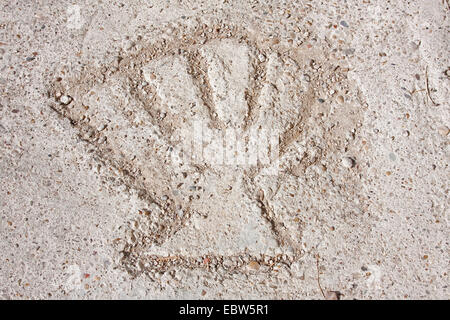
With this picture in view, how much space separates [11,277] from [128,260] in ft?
1.75

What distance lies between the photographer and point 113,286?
2.00 meters

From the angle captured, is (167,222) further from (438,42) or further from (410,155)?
(438,42)

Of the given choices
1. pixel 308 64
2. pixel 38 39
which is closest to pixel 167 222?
pixel 308 64

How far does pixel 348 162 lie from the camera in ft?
7.09

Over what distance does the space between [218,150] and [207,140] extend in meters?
0.07

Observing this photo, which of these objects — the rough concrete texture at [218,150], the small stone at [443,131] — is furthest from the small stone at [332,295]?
the small stone at [443,131]

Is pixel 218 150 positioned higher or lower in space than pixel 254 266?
higher

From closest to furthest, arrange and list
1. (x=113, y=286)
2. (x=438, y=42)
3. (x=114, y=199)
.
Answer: (x=113, y=286) < (x=114, y=199) < (x=438, y=42)

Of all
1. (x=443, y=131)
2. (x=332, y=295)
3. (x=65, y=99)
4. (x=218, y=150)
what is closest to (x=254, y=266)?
(x=332, y=295)

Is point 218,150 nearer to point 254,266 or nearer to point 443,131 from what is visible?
A: point 254,266

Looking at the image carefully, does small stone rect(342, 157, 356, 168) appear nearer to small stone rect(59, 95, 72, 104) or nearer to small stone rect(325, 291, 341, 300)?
small stone rect(325, 291, 341, 300)

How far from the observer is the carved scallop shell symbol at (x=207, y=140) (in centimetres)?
207

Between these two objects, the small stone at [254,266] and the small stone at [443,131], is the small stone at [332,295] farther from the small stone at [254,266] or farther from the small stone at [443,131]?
the small stone at [443,131]

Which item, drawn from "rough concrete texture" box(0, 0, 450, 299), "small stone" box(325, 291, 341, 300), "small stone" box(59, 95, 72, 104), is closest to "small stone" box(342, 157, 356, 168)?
"rough concrete texture" box(0, 0, 450, 299)
